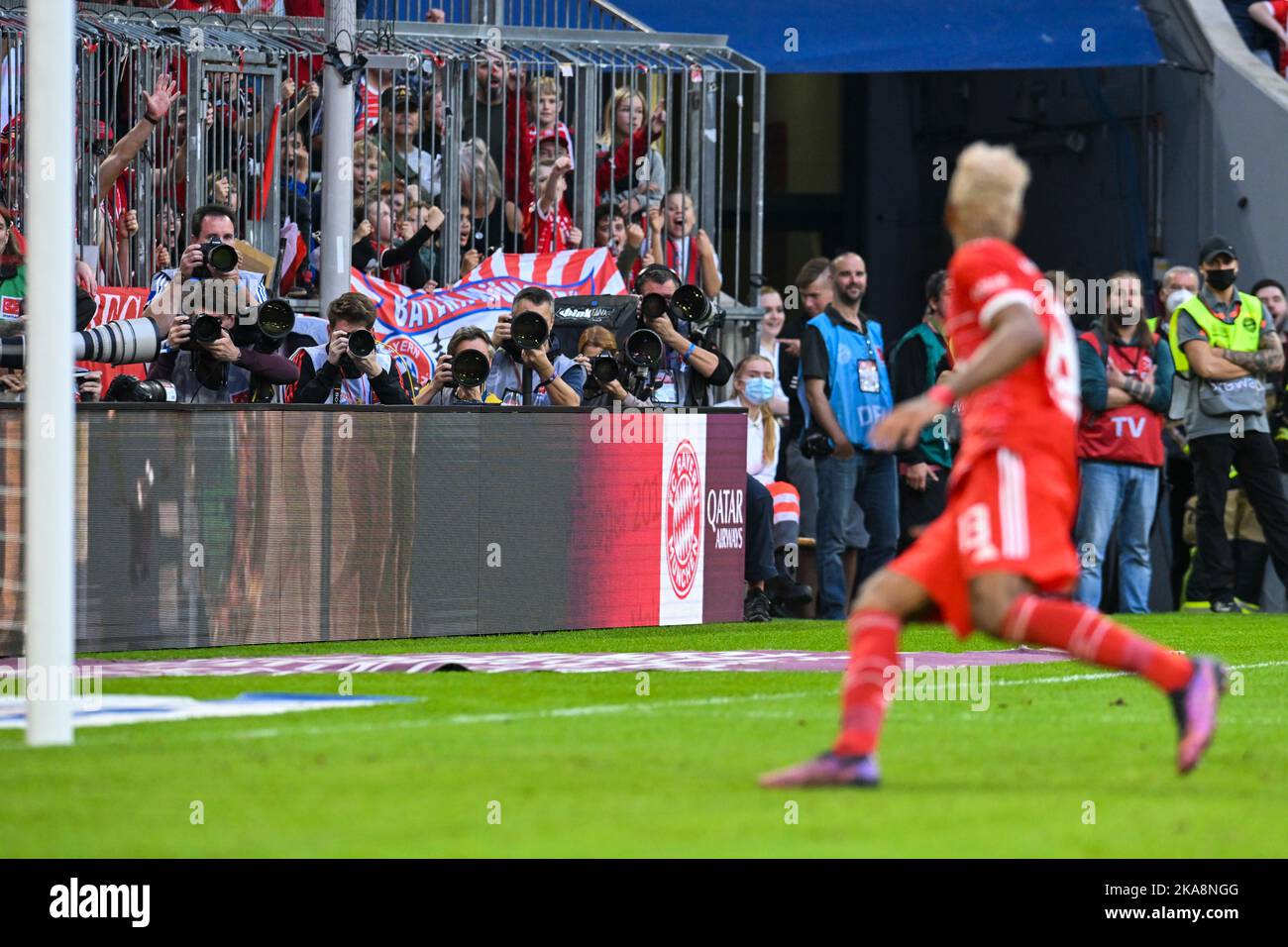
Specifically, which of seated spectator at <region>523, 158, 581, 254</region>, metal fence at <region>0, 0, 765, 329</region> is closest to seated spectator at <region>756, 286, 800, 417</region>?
metal fence at <region>0, 0, 765, 329</region>

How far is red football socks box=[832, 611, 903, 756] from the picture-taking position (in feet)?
23.0

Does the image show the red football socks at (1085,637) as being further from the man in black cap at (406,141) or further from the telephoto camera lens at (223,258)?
the man in black cap at (406,141)

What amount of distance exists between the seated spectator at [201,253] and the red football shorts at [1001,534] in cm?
712

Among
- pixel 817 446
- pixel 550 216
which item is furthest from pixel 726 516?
pixel 550 216

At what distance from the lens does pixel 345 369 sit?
14.1m

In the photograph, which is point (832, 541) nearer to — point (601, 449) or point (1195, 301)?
point (601, 449)

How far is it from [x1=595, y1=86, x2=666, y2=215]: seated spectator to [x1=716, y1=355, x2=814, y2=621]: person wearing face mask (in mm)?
1476

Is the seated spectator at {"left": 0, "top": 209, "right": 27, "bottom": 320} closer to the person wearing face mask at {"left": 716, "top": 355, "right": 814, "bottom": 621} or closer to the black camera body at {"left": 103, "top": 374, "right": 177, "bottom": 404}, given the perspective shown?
the black camera body at {"left": 103, "top": 374, "right": 177, "bottom": 404}

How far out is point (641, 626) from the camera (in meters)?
14.9

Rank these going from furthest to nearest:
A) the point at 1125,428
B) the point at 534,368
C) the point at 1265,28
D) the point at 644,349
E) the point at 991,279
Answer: the point at 1265,28 → the point at 1125,428 → the point at 534,368 → the point at 644,349 → the point at 991,279

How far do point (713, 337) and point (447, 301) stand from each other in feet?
6.12

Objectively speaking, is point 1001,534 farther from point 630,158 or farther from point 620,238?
point 620,238

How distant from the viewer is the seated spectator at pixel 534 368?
48.4 feet
